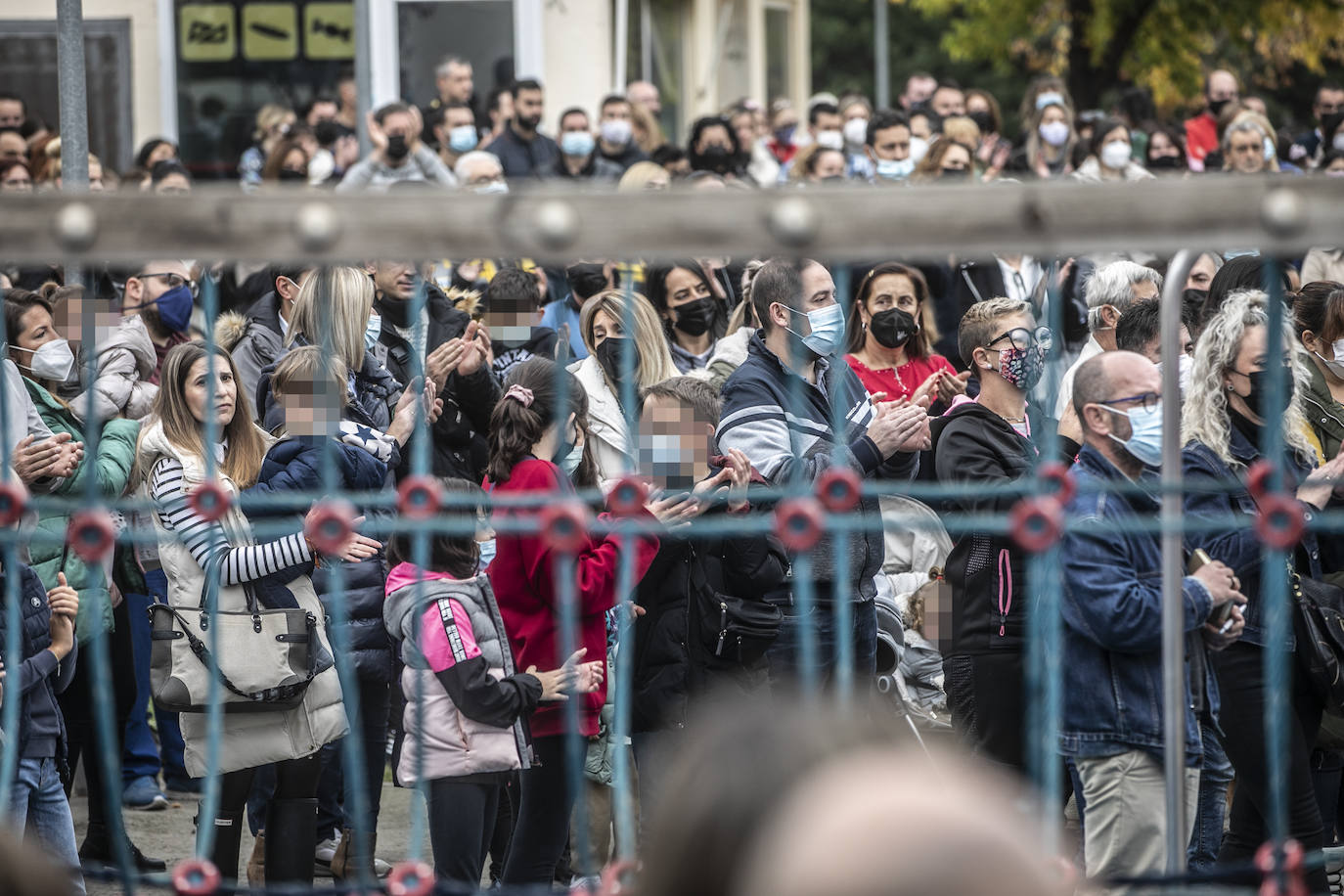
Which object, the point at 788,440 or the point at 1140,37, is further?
the point at 1140,37

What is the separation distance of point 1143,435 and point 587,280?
3810mm

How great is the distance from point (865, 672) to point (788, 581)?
1.07ft

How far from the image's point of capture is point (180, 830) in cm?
624

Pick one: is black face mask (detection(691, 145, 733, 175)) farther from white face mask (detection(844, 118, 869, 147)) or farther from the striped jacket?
the striped jacket

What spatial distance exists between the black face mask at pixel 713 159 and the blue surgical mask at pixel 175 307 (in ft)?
17.5

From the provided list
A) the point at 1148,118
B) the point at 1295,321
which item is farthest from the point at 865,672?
the point at 1148,118

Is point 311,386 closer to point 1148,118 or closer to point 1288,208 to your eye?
point 1288,208

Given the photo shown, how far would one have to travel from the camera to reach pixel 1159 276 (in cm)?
715

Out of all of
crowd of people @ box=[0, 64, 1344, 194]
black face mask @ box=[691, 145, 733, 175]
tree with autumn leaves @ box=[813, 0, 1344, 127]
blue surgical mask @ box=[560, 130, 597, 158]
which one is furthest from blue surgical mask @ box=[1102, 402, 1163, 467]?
tree with autumn leaves @ box=[813, 0, 1344, 127]

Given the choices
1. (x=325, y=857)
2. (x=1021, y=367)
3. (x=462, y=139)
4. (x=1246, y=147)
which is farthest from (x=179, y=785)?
(x=1246, y=147)

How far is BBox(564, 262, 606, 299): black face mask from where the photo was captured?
25.4 ft

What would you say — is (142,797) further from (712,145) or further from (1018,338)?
(712,145)

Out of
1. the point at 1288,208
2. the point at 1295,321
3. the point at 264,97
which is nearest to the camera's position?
the point at 1288,208

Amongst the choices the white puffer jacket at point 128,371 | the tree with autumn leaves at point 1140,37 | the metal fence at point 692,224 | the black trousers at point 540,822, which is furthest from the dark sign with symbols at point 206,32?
the metal fence at point 692,224
